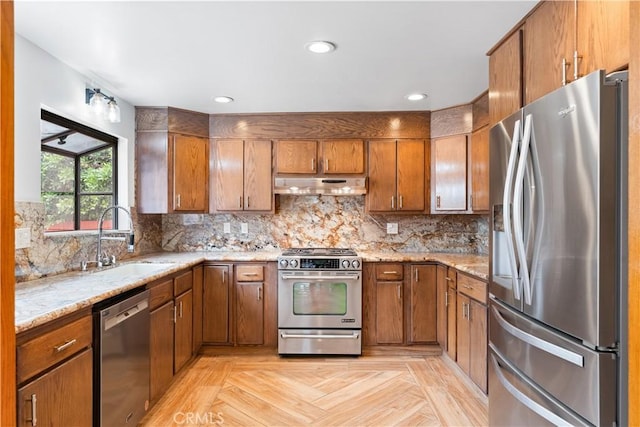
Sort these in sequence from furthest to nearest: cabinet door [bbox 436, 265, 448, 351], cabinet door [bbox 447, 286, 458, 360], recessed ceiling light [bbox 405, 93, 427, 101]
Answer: cabinet door [bbox 436, 265, 448, 351], recessed ceiling light [bbox 405, 93, 427, 101], cabinet door [bbox 447, 286, 458, 360]

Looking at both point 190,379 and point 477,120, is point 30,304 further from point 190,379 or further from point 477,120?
point 477,120

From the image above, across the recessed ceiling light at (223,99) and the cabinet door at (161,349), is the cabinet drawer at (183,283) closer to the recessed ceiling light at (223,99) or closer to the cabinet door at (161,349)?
the cabinet door at (161,349)

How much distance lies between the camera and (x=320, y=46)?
218cm

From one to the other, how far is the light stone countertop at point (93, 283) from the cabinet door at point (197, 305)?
126 mm

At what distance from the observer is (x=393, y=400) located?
8.49ft

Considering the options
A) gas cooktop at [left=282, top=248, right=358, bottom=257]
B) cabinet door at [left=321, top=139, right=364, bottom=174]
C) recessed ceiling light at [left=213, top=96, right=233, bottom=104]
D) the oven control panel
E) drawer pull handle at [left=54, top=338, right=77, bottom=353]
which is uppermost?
recessed ceiling light at [left=213, top=96, right=233, bottom=104]

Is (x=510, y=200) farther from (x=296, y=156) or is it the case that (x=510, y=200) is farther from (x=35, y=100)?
(x=35, y=100)

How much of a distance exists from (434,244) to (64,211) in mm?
3412

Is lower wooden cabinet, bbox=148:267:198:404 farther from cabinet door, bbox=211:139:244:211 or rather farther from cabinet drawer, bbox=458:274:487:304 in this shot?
cabinet drawer, bbox=458:274:487:304

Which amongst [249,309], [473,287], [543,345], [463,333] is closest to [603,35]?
[543,345]

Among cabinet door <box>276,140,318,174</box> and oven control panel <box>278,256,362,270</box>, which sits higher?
cabinet door <box>276,140,318,174</box>

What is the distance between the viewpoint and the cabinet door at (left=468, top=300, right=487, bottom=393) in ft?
8.11

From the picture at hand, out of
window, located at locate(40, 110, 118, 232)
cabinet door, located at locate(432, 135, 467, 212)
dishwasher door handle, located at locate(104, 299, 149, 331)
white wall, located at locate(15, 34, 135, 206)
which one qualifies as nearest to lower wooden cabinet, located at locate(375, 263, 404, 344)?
cabinet door, located at locate(432, 135, 467, 212)

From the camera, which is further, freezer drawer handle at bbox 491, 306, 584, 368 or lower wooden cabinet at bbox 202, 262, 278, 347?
lower wooden cabinet at bbox 202, 262, 278, 347
